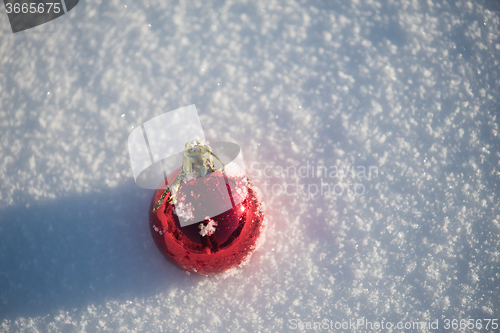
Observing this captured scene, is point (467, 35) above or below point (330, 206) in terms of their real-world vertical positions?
above

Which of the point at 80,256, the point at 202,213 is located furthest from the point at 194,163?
the point at 80,256

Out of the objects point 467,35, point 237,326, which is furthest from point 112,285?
point 467,35

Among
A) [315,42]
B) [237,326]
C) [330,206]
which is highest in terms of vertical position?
[315,42]

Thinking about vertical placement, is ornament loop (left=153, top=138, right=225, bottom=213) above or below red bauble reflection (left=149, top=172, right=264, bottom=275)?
above

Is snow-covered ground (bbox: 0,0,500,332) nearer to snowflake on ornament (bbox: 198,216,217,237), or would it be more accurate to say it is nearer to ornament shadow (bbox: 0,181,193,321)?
ornament shadow (bbox: 0,181,193,321)

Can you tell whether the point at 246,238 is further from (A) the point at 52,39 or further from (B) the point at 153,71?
(A) the point at 52,39

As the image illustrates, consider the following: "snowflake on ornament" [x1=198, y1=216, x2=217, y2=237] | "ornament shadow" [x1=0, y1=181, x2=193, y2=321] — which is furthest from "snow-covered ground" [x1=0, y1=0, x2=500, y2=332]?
"snowflake on ornament" [x1=198, y1=216, x2=217, y2=237]

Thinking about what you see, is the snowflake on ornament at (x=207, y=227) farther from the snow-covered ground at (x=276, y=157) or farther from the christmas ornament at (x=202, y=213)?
the snow-covered ground at (x=276, y=157)

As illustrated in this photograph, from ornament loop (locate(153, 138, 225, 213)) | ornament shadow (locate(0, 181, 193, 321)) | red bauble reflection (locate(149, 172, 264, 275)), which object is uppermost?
ornament loop (locate(153, 138, 225, 213))
